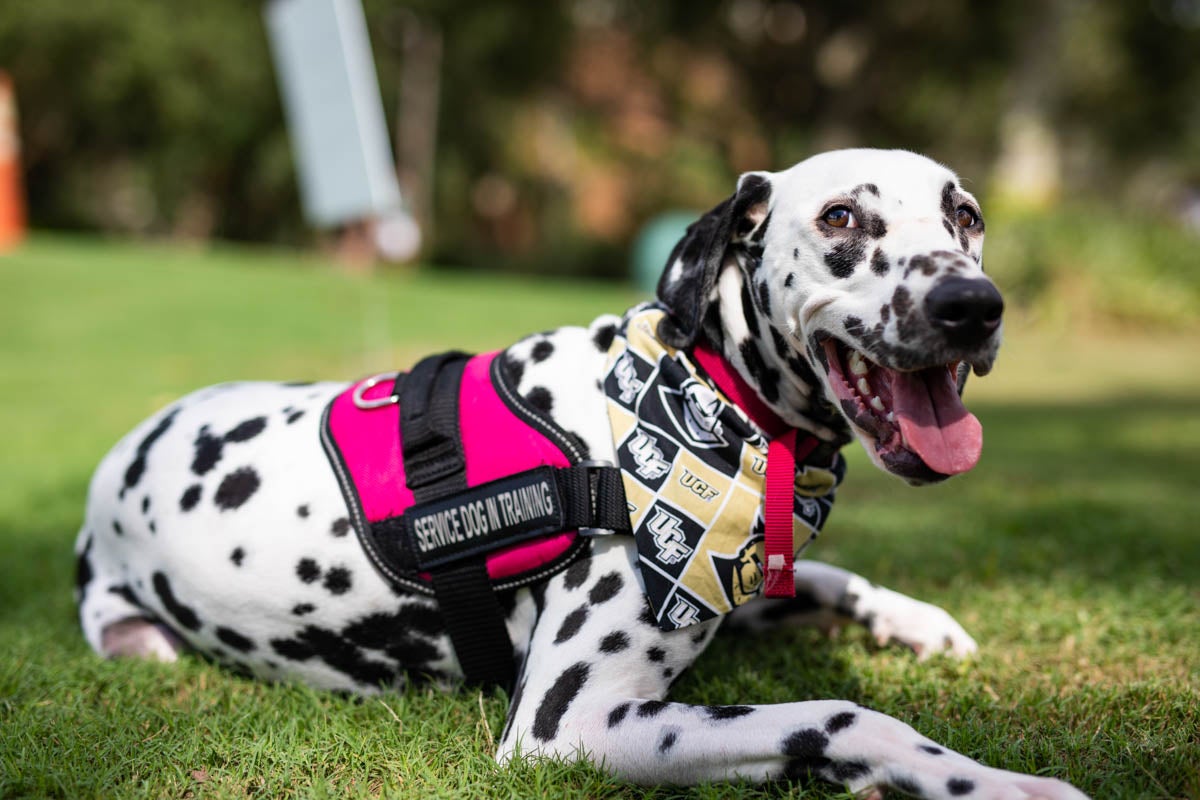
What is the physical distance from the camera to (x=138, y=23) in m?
25.7

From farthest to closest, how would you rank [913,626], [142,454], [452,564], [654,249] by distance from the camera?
[654,249] < [913,626] < [142,454] < [452,564]

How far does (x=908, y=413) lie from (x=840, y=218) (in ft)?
1.69

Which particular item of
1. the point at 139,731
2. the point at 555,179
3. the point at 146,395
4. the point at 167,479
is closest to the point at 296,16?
the point at 146,395

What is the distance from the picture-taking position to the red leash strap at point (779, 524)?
8.05 ft

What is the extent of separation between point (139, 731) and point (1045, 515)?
4196mm

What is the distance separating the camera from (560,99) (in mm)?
31062

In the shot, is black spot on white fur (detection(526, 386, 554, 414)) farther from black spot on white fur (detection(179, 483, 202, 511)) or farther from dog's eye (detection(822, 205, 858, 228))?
black spot on white fur (detection(179, 483, 202, 511))

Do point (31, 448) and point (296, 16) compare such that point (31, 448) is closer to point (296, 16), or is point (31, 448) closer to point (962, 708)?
point (296, 16)

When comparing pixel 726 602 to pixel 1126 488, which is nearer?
pixel 726 602

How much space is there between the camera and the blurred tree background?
25.5 metres

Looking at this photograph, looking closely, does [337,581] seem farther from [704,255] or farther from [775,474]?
[704,255]

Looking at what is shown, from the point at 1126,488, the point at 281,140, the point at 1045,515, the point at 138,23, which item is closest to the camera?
the point at 1045,515

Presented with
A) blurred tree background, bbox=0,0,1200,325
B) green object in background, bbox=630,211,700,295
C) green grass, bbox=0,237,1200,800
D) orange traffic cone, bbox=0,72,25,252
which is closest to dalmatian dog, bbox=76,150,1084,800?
green grass, bbox=0,237,1200,800

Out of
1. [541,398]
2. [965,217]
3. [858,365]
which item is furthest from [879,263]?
[541,398]
